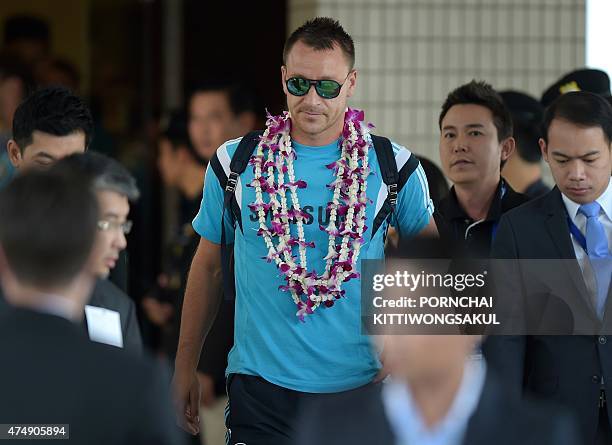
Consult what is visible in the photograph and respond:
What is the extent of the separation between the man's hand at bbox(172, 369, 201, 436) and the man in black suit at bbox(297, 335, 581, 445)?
5.70 feet

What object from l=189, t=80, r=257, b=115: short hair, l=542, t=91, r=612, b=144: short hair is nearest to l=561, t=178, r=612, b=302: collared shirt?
l=542, t=91, r=612, b=144: short hair

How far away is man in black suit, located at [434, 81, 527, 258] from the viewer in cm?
592

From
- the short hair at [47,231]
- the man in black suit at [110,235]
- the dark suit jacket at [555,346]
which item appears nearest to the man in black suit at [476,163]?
the dark suit jacket at [555,346]

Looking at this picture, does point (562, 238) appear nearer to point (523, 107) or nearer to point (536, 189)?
point (536, 189)

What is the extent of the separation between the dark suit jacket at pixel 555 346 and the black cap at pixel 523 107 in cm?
189

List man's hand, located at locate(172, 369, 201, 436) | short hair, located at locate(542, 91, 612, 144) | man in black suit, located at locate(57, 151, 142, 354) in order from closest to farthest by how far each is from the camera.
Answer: man in black suit, located at locate(57, 151, 142, 354) → man's hand, located at locate(172, 369, 201, 436) → short hair, located at locate(542, 91, 612, 144)

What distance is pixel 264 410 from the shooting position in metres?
4.73

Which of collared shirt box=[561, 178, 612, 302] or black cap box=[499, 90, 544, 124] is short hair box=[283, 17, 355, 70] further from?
black cap box=[499, 90, 544, 124]

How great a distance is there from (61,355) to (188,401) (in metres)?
2.12

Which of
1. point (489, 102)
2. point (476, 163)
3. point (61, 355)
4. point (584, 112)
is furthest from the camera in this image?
point (489, 102)

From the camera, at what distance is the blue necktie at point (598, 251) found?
5.18 meters

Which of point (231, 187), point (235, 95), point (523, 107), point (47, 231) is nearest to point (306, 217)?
point (231, 187)

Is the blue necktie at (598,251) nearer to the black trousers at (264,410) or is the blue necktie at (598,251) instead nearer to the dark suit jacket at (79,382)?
the black trousers at (264,410)

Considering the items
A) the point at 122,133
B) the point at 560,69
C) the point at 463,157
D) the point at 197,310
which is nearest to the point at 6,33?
the point at 122,133
